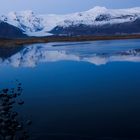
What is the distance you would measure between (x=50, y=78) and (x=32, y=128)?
1022 cm

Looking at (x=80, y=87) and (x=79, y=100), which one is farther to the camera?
(x=80, y=87)

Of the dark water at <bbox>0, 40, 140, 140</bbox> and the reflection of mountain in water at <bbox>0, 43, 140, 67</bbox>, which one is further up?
the reflection of mountain in water at <bbox>0, 43, 140, 67</bbox>

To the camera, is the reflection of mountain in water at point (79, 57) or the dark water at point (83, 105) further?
the reflection of mountain in water at point (79, 57)

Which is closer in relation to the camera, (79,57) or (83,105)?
(83,105)

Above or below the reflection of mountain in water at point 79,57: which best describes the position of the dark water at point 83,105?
below

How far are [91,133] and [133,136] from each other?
1082mm

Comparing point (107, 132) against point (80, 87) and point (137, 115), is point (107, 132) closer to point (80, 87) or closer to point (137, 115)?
point (137, 115)

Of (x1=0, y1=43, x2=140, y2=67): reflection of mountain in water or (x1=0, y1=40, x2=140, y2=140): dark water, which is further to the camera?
(x1=0, y1=43, x2=140, y2=67): reflection of mountain in water

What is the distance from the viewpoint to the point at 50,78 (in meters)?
21.1

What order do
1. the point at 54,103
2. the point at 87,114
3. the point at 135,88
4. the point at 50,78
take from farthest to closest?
A: the point at 50,78 < the point at 135,88 < the point at 54,103 < the point at 87,114

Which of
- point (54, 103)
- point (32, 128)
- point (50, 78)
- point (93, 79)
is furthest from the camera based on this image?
point (50, 78)

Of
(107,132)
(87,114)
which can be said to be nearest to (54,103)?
(87,114)

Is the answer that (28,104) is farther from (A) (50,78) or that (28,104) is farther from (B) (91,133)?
(A) (50,78)

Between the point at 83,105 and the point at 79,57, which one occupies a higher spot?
the point at 79,57
